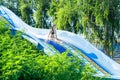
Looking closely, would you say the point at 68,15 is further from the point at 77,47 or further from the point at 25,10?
the point at 25,10

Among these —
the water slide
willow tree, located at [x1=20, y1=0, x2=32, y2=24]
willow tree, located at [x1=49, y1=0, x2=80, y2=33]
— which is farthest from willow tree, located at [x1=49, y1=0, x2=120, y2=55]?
willow tree, located at [x1=20, y1=0, x2=32, y2=24]

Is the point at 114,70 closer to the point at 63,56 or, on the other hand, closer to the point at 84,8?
the point at 63,56

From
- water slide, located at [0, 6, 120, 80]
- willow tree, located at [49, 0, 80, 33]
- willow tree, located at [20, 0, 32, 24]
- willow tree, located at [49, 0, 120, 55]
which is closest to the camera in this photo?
water slide, located at [0, 6, 120, 80]

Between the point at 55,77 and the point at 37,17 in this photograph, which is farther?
the point at 37,17

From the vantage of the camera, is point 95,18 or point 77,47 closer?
point 77,47

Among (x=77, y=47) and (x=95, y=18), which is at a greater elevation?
(x=95, y=18)

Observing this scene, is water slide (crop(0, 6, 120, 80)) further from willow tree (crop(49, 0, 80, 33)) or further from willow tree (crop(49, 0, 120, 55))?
willow tree (crop(49, 0, 80, 33))

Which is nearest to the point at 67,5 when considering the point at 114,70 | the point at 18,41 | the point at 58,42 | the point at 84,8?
the point at 84,8

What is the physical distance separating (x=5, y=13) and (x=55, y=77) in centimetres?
612

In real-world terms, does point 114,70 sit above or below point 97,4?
below

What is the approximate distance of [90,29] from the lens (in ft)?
43.3

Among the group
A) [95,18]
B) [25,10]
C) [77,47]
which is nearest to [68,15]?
[95,18]

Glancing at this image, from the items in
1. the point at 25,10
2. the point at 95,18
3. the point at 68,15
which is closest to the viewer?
the point at 95,18

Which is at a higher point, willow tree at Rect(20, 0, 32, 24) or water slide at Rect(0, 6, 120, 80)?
willow tree at Rect(20, 0, 32, 24)
